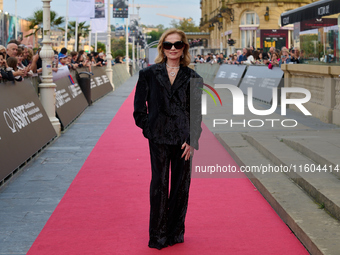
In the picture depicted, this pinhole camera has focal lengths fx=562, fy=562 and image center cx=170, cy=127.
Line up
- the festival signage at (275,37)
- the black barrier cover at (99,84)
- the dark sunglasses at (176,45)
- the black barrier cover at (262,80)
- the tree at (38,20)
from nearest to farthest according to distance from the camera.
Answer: the dark sunglasses at (176,45) < the black barrier cover at (262,80) < the black barrier cover at (99,84) < the festival signage at (275,37) < the tree at (38,20)

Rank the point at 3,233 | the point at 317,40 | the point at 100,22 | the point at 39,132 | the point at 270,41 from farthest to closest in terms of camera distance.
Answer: the point at 270,41 < the point at 100,22 < the point at 317,40 < the point at 39,132 < the point at 3,233

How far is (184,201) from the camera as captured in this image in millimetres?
5145

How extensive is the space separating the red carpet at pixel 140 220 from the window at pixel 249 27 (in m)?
49.6

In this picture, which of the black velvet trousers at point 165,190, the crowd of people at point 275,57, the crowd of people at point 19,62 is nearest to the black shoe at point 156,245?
the black velvet trousers at point 165,190

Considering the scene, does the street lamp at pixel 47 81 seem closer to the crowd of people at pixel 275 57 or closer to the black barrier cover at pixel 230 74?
the crowd of people at pixel 275 57

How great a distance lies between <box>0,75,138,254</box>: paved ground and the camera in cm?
564

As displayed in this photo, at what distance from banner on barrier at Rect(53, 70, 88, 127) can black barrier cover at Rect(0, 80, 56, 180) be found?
2191 mm

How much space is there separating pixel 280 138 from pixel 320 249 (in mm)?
5703

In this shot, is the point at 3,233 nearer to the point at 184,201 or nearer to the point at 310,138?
the point at 184,201

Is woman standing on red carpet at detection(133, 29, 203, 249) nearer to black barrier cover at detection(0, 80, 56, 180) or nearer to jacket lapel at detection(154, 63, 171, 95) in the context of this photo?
jacket lapel at detection(154, 63, 171, 95)

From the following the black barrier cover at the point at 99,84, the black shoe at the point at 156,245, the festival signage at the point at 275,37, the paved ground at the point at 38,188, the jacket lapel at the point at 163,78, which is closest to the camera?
the jacket lapel at the point at 163,78

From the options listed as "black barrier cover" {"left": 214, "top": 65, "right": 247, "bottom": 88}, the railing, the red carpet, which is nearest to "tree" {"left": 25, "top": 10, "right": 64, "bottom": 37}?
"black barrier cover" {"left": 214, "top": 65, "right": 247, "bottom": 88}

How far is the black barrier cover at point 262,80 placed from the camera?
19047 millimetres

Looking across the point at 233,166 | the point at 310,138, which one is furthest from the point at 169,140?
the point at 310,138
